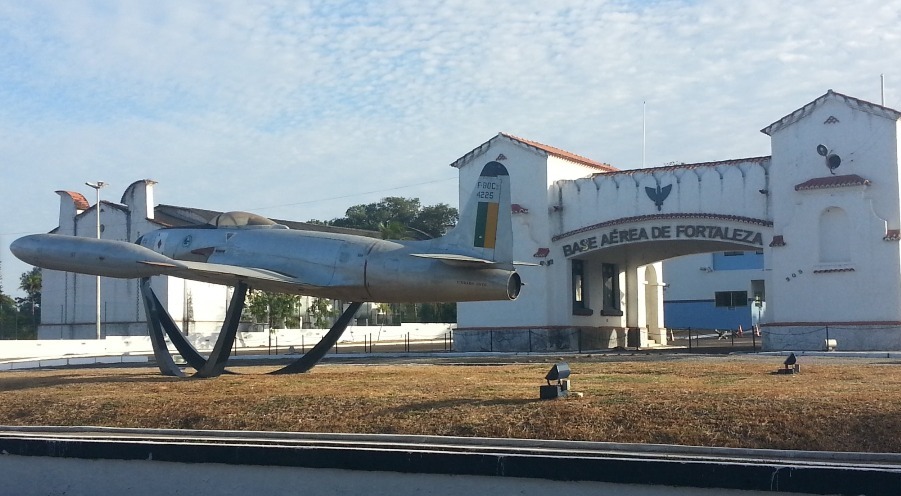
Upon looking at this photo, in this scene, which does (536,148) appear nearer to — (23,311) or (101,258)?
(101,258)

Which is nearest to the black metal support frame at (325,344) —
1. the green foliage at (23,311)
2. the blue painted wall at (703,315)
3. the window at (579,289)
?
the window at (579,289)

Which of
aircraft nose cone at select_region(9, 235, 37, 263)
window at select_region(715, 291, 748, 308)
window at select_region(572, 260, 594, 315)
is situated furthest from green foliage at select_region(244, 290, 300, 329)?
aircraft nose cone at select_region(9, 235, 37, 263)

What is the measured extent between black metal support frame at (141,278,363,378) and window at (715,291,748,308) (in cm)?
6085

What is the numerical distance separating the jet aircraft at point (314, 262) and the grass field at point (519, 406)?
1846 mm

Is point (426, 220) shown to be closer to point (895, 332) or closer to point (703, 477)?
point (895, 332)

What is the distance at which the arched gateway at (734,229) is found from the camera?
109 ft

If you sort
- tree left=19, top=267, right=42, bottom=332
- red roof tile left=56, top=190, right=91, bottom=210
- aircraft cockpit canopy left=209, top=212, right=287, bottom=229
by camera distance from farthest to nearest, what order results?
1. tree left=19, top=267, right=42, bottom=332
2. red roof tile left=56, top=190, right=91, bottom=210
3. aircraft cockpit canopy left=209, top=212, right=287, bottom=229

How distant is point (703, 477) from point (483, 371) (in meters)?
13.1

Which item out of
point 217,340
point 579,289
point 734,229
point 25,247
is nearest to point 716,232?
point 734,229

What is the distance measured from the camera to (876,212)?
3319 centimetres

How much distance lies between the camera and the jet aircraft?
760 inches

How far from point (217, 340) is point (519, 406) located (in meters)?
9.74

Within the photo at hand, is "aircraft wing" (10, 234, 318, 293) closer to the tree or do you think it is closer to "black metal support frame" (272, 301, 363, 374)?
"black metal support frame" (272, 301, 363, 374)

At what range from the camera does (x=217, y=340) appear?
20.5 meters
